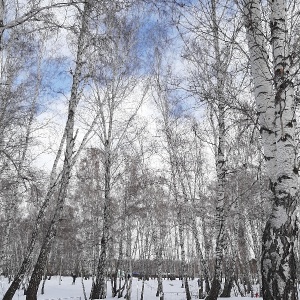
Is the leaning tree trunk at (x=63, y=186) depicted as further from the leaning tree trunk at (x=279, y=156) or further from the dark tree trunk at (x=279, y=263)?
the dark tree trunk at (x=279, y=263)

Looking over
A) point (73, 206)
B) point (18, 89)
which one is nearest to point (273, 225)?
point (18, 89)

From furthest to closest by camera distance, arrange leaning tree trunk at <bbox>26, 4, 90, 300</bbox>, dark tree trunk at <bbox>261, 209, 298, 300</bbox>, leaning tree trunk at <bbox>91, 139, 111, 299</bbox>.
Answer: leaning tree trunk at <bbox>91, 139, 111, 299</bbox> < leaning tree trunk at <bbox>26, 4, 90, 300</bbox> < dark tree trunk at <bbox>261, 209, 298, 300</bbox>

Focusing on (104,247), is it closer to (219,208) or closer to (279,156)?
(219,208)

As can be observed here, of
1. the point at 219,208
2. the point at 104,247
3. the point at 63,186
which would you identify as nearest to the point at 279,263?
the point at 219,208

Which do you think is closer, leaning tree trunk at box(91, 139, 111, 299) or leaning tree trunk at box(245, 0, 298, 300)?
leaning tree trunk at box(245, 0, 298, 300)

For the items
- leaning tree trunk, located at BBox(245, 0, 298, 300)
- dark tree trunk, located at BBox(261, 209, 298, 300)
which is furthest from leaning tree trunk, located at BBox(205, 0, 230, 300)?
dark tree trunk, located at BBox(261, 209, 298, 300)

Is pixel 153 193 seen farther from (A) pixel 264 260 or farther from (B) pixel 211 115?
(A) pixel 264 260

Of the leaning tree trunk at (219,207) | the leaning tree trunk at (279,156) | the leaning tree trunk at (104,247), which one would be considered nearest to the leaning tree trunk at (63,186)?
the leaning tree trunk at (104,247)

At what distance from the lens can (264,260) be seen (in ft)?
11.3

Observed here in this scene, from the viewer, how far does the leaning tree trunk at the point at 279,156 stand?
10.9 ft

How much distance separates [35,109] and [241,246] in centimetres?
1605

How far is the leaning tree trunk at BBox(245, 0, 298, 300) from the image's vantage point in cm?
332

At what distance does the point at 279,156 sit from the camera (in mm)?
3574

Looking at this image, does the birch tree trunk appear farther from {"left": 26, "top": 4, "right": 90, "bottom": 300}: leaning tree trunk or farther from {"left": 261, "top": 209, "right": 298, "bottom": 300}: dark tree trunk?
{"left": 261, "top": 209, "right": 298, "bottom": 300}: dark tree trunk
